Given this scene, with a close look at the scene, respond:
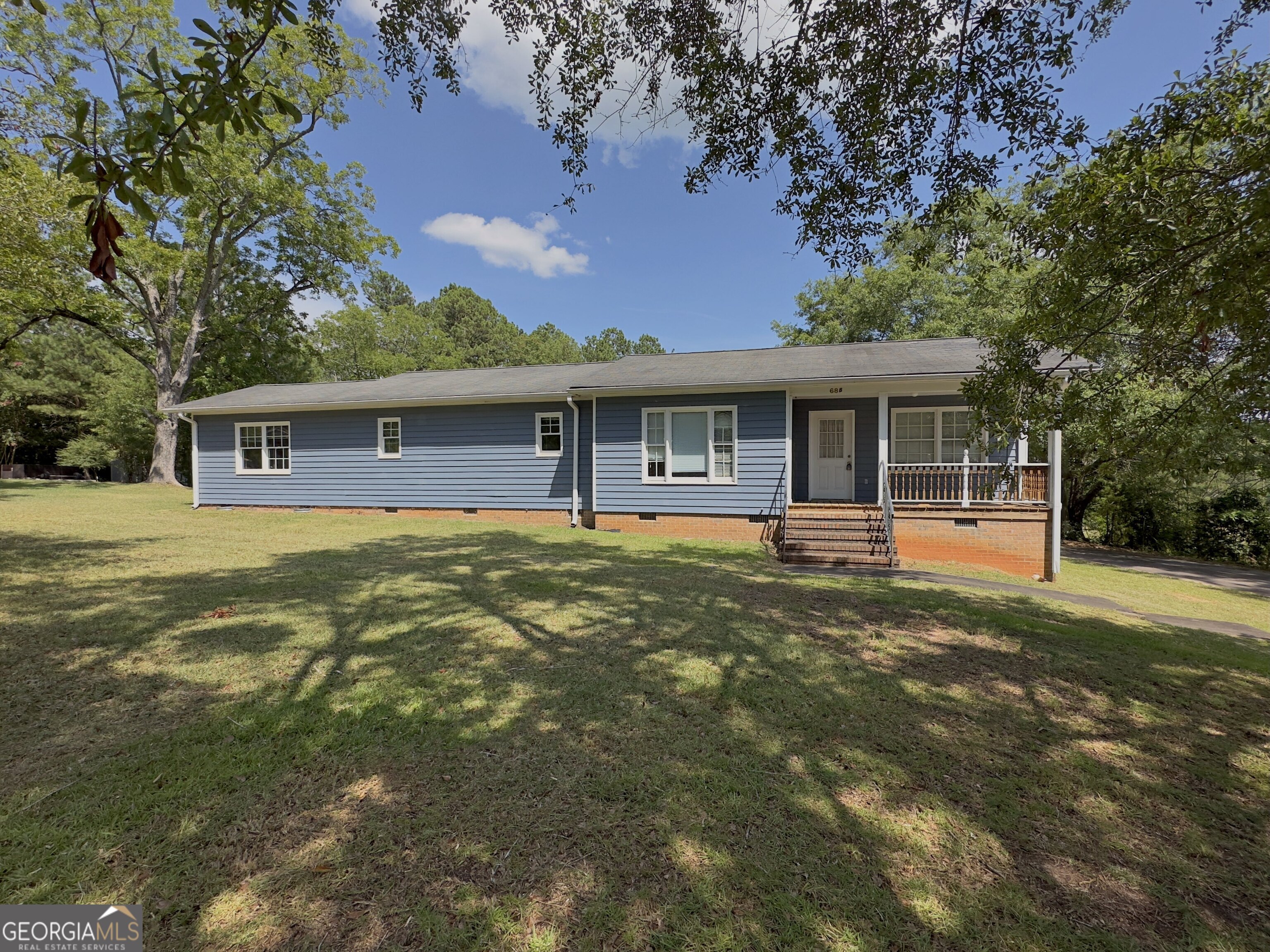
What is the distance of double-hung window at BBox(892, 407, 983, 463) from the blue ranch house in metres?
0.04

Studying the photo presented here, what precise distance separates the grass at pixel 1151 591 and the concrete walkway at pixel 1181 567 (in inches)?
28.1

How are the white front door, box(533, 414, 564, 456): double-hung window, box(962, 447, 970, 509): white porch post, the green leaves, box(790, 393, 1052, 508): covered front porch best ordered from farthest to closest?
box(533, 414, 564, 456): double-hung window → the white front door → box(790, 393, 1052, 508): covered front porch → box(962, 447, 970, 509): white porch post → the green leaves

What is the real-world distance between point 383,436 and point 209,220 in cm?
1497

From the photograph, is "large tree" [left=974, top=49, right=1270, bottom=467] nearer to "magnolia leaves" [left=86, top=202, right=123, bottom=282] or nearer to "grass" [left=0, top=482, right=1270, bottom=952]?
"grass" [left=0, top=482, right=1270, bottom=952]

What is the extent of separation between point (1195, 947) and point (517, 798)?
2.44m

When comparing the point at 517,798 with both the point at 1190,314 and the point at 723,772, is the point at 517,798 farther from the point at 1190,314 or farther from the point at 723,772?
the point at 1190,314

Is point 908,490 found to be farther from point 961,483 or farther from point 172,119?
point 172,119

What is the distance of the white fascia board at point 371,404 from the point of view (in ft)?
40.9

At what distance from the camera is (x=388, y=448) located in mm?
14016

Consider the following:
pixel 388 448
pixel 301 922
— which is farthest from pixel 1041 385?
pixel 388 448

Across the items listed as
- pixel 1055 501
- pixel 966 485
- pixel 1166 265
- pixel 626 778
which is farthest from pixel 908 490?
pixel 626 778

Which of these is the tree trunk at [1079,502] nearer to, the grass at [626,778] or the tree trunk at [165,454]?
the grass at [626,778]

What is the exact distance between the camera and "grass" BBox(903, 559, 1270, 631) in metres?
7.25

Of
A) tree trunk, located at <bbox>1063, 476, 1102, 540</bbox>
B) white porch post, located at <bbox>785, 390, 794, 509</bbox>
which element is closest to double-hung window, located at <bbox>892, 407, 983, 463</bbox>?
white porch post, located at <bbox>785, 390, 794, 509</bbox>
